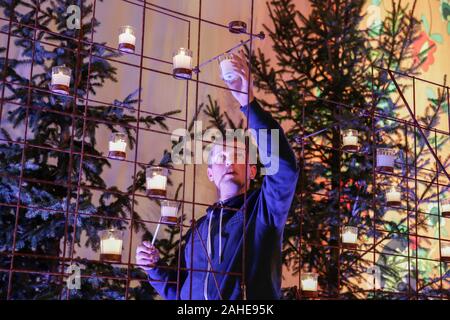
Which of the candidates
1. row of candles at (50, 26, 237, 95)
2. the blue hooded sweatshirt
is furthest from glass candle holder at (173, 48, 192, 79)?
the blue hooded sweatshirt

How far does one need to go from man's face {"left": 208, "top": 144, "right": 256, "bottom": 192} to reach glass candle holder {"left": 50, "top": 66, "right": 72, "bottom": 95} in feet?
2.18

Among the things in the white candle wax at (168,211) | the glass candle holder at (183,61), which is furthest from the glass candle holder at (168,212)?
the glass candle holder at (183,61)

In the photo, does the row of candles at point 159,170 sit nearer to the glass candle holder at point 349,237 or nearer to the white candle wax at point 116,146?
the white candle wax at point 116,146

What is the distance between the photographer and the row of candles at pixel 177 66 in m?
2.33

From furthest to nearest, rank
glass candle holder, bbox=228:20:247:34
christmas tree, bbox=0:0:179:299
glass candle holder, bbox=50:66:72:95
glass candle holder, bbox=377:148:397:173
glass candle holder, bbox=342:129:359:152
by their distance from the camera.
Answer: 1. glass candle holder, bbox=342:129:359:152
2. glass candle holder, bbox=377:148:397:173
3. christmas tree, bbox=0:0:179:299
4. glass candle holder, bbox=50:66:72:95
5. glass candle holder, bbox=228:20:247:34

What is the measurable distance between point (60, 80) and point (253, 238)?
1.04 m

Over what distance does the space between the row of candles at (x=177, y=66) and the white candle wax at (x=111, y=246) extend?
64 centimetres

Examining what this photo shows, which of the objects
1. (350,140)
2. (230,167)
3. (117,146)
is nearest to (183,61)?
(230,167)

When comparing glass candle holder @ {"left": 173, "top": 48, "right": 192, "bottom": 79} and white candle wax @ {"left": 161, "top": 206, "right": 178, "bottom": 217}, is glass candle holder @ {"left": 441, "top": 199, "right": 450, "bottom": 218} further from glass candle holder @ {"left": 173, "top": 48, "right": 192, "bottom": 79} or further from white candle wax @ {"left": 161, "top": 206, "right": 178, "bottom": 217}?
glass candle holder @ {"left": 173, "top": 48, "right": 192, "bottom": 79}

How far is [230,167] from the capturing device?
2709 millimetres

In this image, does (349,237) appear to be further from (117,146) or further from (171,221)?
(117,146)

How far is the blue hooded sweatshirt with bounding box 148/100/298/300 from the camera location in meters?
2.37
